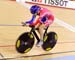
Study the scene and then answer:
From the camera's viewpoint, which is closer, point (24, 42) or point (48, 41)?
point (24, 42)

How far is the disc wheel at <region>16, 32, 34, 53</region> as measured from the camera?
220 cm

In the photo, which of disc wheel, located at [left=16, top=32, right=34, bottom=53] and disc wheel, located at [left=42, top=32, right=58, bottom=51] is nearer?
disc wheel, located at [left=16, top=32, right=34, bottom=53]

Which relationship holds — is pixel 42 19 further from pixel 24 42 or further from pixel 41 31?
pixel 24 42

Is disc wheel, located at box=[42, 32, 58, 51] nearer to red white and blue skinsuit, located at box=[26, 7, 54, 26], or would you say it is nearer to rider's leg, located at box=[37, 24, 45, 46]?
rider's leg, located at box=[37, 24, 45, 46]

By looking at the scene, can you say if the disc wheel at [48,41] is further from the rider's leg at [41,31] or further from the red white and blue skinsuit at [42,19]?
the red white and blue skinsuit at [42,19]

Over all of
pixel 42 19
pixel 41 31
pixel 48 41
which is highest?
pixel 42 19

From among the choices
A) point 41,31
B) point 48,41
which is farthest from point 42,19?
point 48,41

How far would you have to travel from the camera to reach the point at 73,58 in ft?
7.63

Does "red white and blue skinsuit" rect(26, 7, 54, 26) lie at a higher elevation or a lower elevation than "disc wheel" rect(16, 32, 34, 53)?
higher

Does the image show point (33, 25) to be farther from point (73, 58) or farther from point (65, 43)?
point (65, 43)

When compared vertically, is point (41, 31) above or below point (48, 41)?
above

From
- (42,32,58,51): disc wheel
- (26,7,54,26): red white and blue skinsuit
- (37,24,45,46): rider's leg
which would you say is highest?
(26,7,54,26): red white and blue skinsuit

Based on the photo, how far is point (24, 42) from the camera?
2.21 meters

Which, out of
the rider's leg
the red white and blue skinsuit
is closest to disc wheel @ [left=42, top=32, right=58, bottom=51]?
the rider's leg
